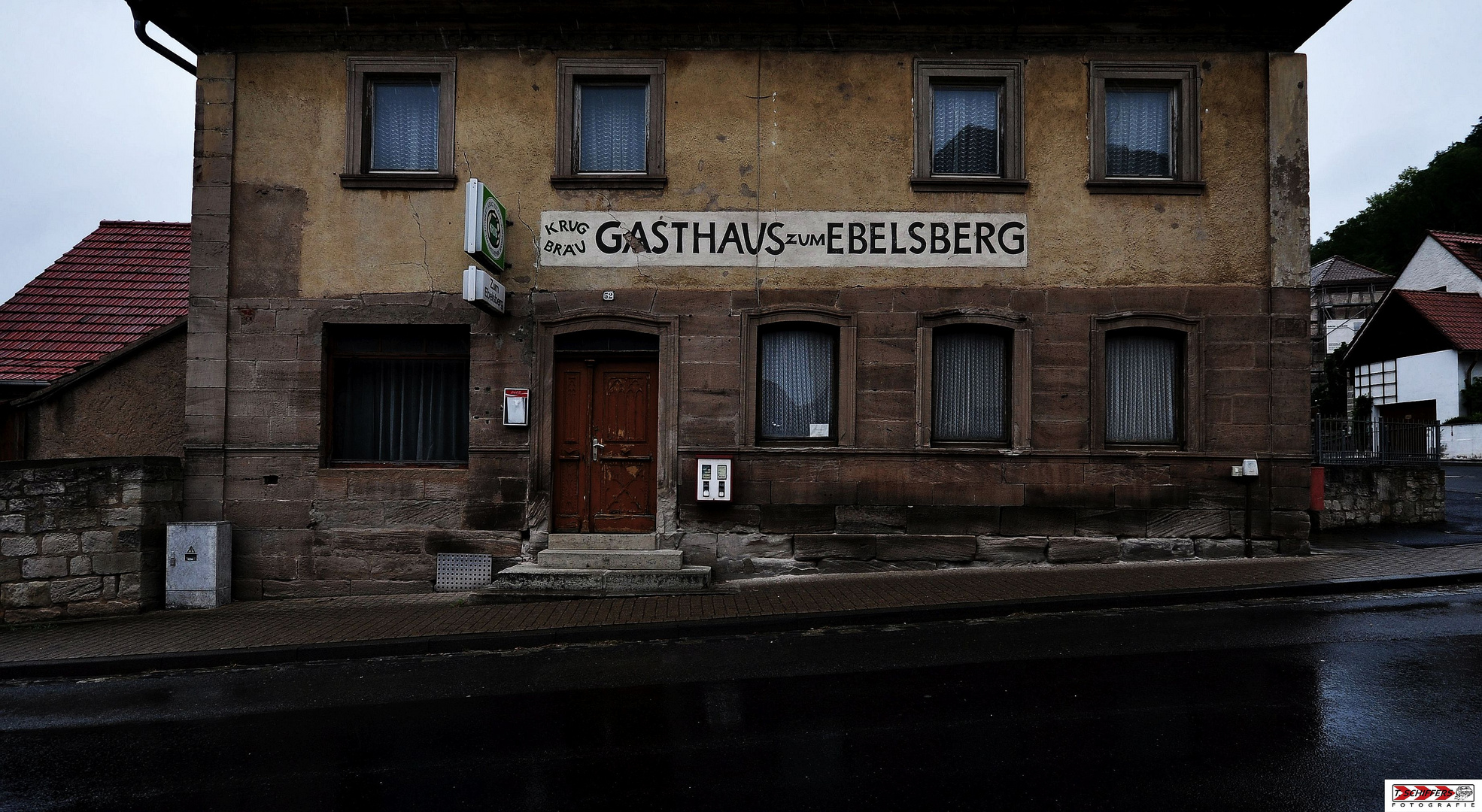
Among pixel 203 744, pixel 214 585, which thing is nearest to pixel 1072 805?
pixel 203 744

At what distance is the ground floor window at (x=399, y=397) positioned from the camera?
10.0 metres

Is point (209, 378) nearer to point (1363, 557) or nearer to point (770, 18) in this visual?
point (770, 18)

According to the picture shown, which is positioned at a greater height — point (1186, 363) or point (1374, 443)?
point (1186, 363)

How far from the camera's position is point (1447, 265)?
38.0 meters

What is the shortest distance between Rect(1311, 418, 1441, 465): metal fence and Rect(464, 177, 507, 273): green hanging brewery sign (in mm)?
11648

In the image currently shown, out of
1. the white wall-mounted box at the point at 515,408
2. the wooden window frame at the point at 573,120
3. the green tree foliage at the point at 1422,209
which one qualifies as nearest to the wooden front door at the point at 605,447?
the white wall-mounted box at the point at 515,408

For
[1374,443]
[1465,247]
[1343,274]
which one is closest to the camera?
[1374,443]

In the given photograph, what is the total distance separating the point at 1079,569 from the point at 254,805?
319 inches

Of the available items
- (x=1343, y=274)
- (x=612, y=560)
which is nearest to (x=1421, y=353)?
(x=1343, y=274)

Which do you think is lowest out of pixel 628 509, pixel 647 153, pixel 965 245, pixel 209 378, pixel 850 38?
pixel 628 509

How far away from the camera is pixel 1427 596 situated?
8.05 meters

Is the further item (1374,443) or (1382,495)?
(1374,443)

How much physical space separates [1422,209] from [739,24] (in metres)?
63.6

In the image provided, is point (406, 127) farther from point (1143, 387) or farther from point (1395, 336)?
point (1395, 336)
